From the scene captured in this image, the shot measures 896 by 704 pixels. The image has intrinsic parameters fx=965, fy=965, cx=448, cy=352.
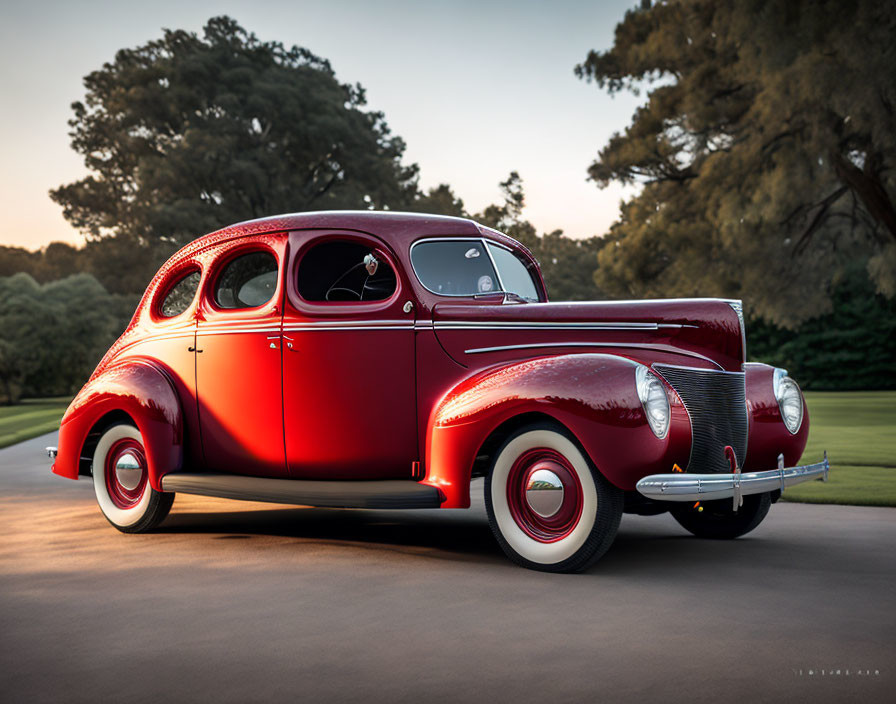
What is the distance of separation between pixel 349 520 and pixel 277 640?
3807 mm

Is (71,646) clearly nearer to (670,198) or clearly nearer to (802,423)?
(802,423)

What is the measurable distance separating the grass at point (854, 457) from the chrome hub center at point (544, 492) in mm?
4653

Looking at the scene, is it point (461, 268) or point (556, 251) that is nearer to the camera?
point (461, 268)

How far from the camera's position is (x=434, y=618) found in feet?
15.3

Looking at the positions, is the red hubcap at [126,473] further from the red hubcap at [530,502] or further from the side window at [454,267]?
the red hubcap at [530,502]

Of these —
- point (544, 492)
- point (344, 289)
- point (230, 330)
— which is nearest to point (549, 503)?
point (544, 492)

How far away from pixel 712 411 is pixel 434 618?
232cm

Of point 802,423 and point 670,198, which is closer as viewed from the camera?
point 802,423

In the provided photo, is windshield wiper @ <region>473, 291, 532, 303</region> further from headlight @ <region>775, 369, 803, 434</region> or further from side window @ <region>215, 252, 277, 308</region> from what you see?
headlight @ <region>775, 369, 803, 434</region>

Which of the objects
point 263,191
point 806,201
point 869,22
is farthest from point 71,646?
point 263,191

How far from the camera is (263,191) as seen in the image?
43844 mm

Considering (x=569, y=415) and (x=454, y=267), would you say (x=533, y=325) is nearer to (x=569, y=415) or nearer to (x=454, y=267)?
(x=569, y=415)

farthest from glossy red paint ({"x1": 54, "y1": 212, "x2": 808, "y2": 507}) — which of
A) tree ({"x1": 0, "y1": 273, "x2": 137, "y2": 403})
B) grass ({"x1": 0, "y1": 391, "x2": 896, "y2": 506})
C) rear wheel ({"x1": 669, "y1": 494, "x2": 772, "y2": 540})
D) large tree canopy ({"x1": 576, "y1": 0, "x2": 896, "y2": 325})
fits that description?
tree ({"x1": 0, "y1": 273, "x2": 137, "y2": 403})

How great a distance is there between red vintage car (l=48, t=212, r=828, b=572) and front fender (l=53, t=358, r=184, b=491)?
0.7 inches
